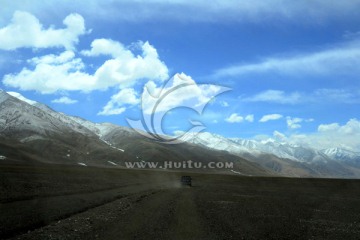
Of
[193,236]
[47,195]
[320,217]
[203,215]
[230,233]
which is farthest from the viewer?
[47,195]

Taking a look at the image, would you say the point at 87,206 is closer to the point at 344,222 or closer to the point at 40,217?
the point at 40,217

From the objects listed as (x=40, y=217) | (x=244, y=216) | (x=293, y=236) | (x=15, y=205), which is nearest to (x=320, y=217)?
(x=244, y=216)

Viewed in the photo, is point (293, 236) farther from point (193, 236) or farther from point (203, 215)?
point (203, 215)

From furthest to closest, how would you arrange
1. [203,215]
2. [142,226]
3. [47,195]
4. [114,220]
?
[47,195]
[203,215]
[114,220]
[142,226]

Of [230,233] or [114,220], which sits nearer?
[230,233]

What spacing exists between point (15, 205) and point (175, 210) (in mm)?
11300

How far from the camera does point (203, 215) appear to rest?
28.9m

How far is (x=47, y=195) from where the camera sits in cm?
3872

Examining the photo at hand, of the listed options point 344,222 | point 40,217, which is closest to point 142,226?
point 40,217

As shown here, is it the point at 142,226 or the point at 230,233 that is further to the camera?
the point at 142,226

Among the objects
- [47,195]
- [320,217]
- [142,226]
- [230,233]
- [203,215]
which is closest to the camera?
[230,233]

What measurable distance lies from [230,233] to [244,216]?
26.6 ft

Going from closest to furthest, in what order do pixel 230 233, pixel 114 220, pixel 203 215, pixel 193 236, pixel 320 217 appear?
pixel 193 236, pixel 230 233, pixel 114 220, pixel 203 215, pixel 320 217

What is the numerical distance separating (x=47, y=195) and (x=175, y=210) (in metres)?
13.7
